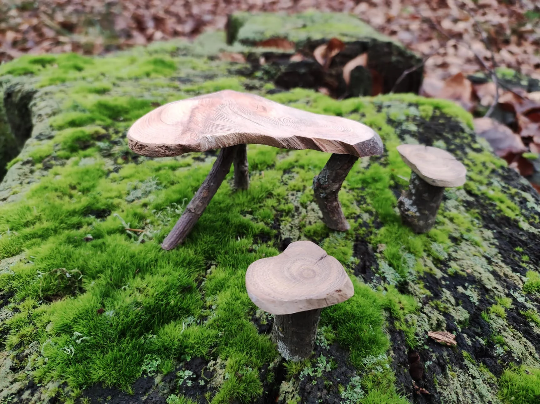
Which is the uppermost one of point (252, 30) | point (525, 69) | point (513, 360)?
point (252, 30)

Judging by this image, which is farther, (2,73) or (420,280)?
(2,73)

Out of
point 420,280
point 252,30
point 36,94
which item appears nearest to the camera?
point 420,280

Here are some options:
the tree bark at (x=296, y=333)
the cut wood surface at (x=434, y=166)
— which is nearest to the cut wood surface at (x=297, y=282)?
the tree bark at (x=296, y=333)

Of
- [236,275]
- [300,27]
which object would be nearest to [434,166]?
[236,275]

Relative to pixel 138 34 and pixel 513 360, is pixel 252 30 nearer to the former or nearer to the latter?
pixel 138 34

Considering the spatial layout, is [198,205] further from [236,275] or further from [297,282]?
[297,282]

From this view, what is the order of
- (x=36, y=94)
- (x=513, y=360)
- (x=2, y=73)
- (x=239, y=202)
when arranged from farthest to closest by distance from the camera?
(x=2, y=73)
(x=36, y=94)
(x=239, y=202)
(x=513, y=360)

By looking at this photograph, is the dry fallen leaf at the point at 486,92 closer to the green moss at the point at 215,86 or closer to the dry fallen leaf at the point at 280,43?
the dry fallen leaf at the point at 280,43

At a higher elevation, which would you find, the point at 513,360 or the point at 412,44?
the point at 412,44

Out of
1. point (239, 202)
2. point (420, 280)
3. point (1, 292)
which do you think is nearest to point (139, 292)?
point (1, 292)
